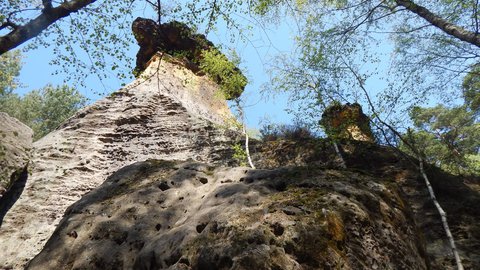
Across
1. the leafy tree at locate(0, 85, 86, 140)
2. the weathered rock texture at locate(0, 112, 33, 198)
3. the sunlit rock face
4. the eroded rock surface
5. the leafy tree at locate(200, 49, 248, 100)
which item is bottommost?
the eroded rock surface

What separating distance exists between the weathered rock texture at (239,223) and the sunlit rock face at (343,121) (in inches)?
222

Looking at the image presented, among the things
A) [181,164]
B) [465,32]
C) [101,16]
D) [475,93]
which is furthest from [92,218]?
[475,93]

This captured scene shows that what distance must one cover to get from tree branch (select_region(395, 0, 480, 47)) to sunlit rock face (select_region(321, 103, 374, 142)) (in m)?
3.81

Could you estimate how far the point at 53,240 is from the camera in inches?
215

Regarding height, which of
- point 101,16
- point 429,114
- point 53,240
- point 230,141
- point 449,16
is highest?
point 429,114

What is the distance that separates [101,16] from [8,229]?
576cm

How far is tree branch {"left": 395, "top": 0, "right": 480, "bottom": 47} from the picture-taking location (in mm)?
9648

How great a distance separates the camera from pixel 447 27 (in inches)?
418

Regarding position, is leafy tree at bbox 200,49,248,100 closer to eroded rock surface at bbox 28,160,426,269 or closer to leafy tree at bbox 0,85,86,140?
eroded rock surface at bbox 28,160,426,269

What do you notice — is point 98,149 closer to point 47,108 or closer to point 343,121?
point 343,121

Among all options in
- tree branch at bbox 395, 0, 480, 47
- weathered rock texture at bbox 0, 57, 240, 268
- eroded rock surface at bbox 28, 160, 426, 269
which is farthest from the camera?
tree branch at bbox 395, 0, 480, 47

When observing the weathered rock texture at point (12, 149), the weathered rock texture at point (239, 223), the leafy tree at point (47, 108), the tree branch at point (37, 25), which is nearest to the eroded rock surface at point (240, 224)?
the weathered rock texture at point (239, 223)

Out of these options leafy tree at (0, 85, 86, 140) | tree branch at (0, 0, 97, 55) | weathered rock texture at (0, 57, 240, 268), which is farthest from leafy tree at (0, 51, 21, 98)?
tree branch at (0, 0, 97, 55)

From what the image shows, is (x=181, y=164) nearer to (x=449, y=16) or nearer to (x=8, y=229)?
(x=8, y=229)
